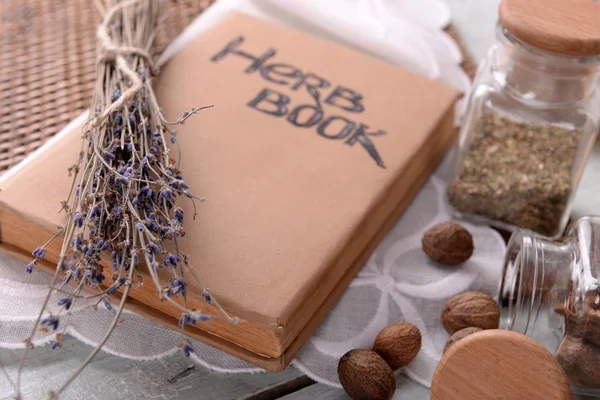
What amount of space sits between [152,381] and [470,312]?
0.32m

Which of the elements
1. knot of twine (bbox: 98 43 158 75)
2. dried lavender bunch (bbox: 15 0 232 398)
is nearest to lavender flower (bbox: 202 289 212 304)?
dried lavender bunch (bbox: 15 0 232 398)

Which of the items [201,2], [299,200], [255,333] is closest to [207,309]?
[255,333]

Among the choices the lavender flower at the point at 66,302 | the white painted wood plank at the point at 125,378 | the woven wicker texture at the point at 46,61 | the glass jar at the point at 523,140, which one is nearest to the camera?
the lavender flower at the point at 66,302

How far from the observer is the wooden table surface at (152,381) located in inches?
26.6


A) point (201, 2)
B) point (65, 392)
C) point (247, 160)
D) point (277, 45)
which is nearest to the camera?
point (65, 392)

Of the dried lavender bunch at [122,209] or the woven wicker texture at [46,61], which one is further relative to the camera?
the woven wicker texture at [46,61]

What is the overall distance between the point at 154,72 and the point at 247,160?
192 mm

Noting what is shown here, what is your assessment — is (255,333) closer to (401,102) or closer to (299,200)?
(299,200)

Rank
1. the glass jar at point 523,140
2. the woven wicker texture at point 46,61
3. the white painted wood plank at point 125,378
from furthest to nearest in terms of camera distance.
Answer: the woven wicker texture at point 46,61 < the glass jar at point 523,140 < the white painted wood plank at point 125,378

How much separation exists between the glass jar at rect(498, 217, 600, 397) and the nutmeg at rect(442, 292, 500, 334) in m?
0.02

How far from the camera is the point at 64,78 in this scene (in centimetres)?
97

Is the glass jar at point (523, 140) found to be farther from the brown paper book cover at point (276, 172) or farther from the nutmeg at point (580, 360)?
the nutmeg at point (580, 360)

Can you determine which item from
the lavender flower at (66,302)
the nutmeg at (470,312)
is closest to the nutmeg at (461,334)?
the nutmeg at (470,312)

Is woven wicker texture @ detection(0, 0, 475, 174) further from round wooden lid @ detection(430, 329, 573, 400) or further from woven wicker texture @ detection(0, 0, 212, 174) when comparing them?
round wooden lid @ detection(430, 329, 573, 400)
